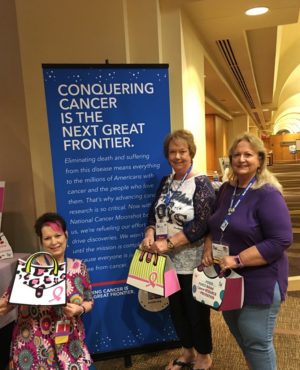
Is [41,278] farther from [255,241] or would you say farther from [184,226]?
[255,241]

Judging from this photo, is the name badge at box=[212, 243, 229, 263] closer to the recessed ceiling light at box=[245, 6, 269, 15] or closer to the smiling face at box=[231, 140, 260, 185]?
the smiling face at box=[231, 140, 260, 185]

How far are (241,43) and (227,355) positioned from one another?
3.19 m

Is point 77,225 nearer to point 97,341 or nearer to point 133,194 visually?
point 133,194

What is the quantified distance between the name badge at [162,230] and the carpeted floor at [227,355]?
92cm

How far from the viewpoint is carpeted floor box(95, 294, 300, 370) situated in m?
2.14

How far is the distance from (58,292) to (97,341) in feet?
2.87

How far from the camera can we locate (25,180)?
2.66 metres

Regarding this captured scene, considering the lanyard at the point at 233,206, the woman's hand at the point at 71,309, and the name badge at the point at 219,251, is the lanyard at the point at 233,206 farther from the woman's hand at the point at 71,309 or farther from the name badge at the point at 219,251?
the woman's hand at the point at 71,309

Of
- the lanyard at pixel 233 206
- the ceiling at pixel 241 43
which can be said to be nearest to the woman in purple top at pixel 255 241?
the lanyard at pixel 233 206

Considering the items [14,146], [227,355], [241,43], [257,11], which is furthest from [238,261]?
[241,43]

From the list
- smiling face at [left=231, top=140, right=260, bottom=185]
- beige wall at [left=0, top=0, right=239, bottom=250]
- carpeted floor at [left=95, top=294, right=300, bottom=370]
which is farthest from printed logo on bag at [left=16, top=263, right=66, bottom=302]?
Result: beige wall at [left=0, top=0, right=239, bottom=250]

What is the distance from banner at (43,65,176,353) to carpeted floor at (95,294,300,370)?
0.16m

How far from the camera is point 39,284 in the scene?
→ 4.68ft

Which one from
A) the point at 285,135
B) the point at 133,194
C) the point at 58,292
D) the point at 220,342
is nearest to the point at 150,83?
the point at 133,194
